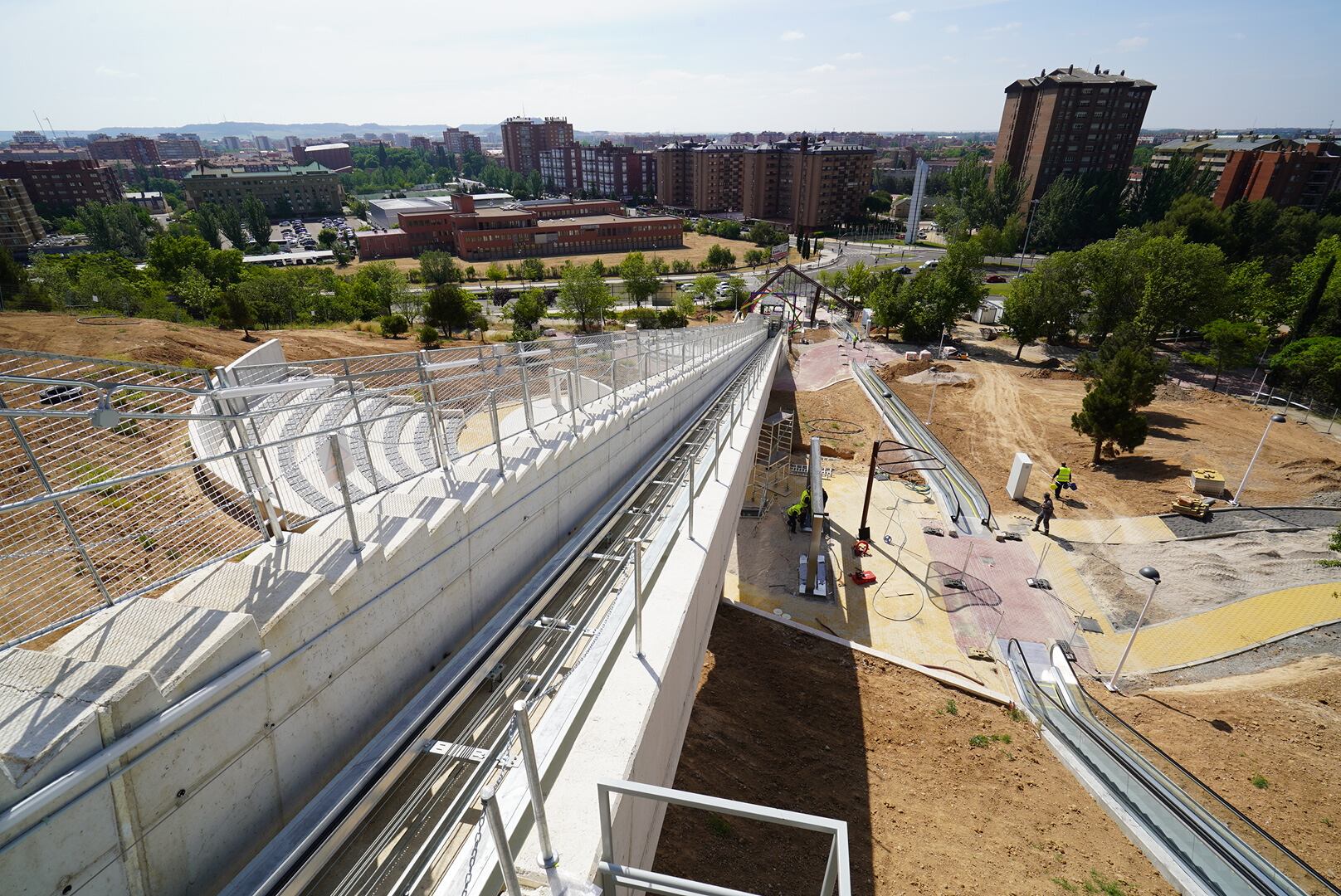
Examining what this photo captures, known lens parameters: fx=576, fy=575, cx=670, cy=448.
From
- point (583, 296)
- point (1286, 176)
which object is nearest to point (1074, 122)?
point (1286, 176)

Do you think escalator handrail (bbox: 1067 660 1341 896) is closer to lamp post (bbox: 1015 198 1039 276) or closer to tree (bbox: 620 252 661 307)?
tree (bbox: 620 252 661 307)

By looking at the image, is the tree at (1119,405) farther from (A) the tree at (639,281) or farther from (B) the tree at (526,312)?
(A) the tree at (639,281)

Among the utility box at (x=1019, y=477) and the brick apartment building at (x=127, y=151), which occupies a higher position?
the brick apartment building at (x=127, y=151)

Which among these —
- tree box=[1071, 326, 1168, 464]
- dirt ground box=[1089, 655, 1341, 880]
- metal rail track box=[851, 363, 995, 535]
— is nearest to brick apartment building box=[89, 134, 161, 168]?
metal rail track box=[851, 363, 995, 535]

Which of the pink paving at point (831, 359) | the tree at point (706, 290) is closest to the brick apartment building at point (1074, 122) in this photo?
the tree at point (706, 290)

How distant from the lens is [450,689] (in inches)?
189

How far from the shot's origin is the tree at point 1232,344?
1193 inches

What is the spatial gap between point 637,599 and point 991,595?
1349 cm

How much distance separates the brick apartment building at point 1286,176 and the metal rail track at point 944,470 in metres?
65.3

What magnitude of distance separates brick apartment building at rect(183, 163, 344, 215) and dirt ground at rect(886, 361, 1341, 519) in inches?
4645

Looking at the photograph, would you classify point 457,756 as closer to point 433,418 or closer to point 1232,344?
point 433,418

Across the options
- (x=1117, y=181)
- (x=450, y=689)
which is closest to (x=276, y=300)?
(x=450, y=689)

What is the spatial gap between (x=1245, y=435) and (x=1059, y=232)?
51.5 metres

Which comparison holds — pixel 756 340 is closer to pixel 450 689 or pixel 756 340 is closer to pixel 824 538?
pixel 824 538
